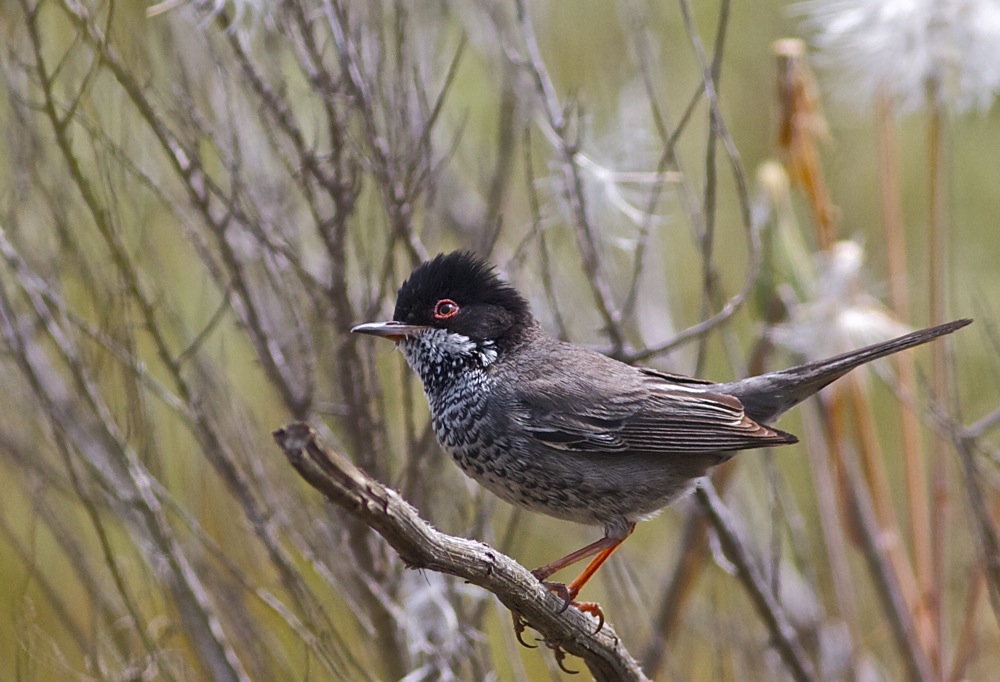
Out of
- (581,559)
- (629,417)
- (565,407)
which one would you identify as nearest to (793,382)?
(629,417)

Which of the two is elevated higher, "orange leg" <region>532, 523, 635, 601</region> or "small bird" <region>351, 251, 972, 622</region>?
"small bird" <region>351, 251, 972, 622</region>

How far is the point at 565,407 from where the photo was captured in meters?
3.99

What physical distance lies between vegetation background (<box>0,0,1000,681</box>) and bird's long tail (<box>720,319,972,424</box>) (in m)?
0.25

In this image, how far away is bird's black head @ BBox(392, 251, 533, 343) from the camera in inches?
160

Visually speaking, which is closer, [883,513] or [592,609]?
[592,609]

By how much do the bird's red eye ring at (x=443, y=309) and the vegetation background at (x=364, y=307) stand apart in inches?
9.0

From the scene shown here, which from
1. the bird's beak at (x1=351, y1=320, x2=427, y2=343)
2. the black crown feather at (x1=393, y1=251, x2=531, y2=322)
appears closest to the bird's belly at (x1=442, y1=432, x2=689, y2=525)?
the bird's beak at (x1=351, y1=320, x2=427, y2=343)

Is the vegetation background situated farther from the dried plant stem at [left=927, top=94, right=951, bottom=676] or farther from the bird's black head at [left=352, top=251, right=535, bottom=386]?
the bird's black head at [left=352, top=251, right=535, bottom=386]

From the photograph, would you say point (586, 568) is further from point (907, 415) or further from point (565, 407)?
point (907, 415)

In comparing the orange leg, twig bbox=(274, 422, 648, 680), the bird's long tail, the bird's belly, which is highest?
the bird's long tail

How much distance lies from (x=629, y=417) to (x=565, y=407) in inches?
9.7

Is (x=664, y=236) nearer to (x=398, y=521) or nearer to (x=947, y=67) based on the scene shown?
(x=947, y=67)

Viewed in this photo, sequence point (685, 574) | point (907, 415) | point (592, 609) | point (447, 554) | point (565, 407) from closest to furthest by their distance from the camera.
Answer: point (447, 554) → point (592, 609) → point (565, 407) → point (907, 415) → point (685, 574)

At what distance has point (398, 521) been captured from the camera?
101 inches
